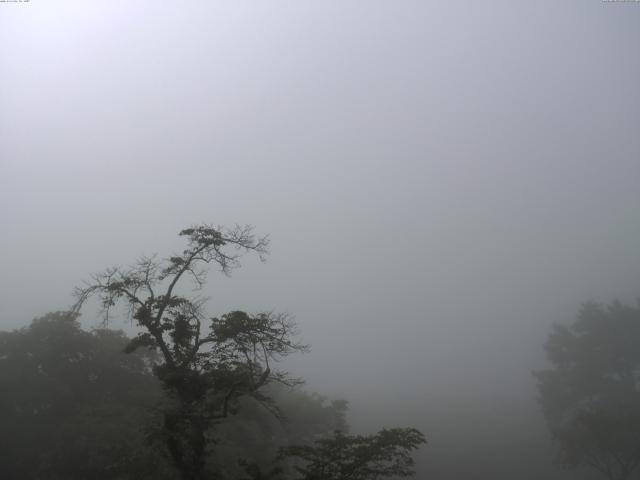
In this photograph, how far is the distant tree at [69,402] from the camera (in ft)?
57.3

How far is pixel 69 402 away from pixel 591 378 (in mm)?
47084

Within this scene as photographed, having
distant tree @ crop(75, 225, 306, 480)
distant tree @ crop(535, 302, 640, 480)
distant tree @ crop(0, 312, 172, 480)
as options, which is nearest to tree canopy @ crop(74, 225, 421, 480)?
distant tree @ crop(75, 225, 306, 480)

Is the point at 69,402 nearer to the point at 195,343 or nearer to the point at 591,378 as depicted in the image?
the point at 195,343

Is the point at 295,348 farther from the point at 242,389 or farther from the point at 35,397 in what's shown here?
the point at 35,397

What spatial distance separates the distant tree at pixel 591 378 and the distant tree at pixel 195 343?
101ft

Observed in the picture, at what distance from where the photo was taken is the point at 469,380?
7825 centimetres

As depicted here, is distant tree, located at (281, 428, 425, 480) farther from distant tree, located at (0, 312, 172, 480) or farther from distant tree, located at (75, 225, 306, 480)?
distant tree, located at (0, 312, 172, 480)

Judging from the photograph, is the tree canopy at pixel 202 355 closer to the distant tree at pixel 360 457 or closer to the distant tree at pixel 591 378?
the distant tree at pixel 360 457

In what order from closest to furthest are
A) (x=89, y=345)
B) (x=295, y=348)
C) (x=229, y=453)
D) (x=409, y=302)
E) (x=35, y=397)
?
(x=295, y=348) < (x=229, y=453) < (x=35, y=397) < (x=89, y=345) < (x=409, y=302)

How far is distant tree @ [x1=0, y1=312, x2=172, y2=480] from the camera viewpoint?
17469 millimetres

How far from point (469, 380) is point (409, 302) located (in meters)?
112

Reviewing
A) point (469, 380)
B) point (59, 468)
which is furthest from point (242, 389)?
point (469, 380)

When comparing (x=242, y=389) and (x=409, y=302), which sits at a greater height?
(x=409, y=302)

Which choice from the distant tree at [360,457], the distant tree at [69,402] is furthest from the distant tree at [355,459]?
the distant tree at [69,402]
